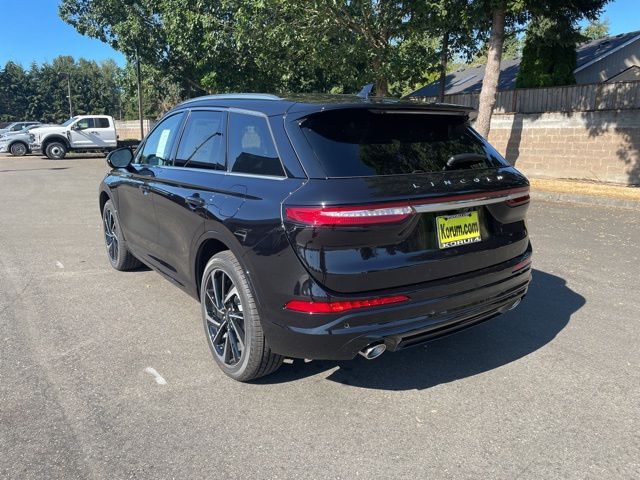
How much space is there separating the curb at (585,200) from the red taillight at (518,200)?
8.21 metres

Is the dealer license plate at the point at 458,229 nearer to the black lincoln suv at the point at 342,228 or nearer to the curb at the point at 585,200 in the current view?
the black lincoln suv at the point at 342,228

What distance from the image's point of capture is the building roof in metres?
23.5

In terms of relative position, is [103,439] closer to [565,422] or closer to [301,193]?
[301,193]

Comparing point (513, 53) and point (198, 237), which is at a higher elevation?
point (513, 53)

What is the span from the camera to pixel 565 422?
2.87 metres

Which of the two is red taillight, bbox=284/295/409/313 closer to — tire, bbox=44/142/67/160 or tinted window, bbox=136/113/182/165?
tinted window, bbox=136/113/182/165

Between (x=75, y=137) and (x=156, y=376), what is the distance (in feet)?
85.1

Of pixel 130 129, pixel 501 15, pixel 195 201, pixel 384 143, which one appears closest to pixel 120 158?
pixel 195 201

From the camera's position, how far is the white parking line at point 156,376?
3.35 metres

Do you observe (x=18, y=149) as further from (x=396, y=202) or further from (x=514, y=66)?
(x=396, y=202)

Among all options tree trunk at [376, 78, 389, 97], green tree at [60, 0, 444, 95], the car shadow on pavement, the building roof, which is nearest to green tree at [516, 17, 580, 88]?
green tree at [60, 0, 444, 95]

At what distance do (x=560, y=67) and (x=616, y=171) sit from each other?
5642 mm

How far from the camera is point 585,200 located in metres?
11.2

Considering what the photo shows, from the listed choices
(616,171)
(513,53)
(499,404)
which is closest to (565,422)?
(499,404)
